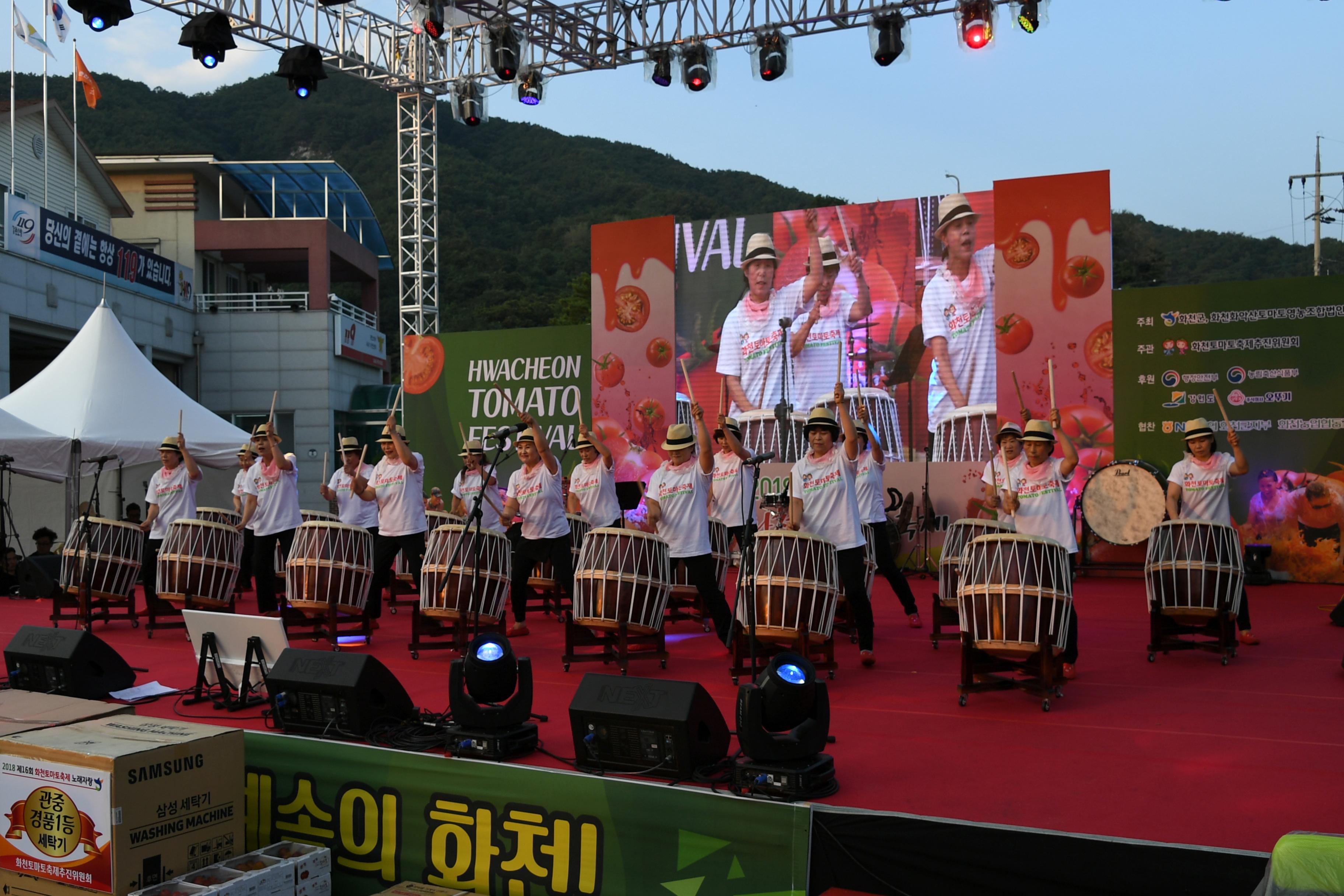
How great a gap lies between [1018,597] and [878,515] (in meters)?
2.66

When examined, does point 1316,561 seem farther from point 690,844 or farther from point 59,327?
point 59,327

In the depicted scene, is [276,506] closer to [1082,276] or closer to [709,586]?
[709,586]

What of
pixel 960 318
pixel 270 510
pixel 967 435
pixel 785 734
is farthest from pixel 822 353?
pixel 785 734

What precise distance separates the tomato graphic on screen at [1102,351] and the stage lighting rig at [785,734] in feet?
Answer: 28.5

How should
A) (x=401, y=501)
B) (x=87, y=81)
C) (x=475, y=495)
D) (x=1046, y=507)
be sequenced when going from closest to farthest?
(x=1046, y=507), (x=401, y=501), (x=475, y=495), (x=87, y=81)

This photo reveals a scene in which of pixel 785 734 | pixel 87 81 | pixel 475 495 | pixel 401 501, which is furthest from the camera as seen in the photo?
pixel 87 81

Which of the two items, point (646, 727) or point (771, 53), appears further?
point (771, 53)

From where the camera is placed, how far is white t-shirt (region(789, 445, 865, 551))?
21.6ft

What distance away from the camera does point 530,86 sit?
12820 millimetres

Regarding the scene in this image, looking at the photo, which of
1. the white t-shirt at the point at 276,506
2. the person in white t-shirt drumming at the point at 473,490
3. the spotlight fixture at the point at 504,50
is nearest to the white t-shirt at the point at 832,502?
the person in white t-shirt drumming at the point at 473,490

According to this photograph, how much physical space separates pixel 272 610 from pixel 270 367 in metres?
14.9

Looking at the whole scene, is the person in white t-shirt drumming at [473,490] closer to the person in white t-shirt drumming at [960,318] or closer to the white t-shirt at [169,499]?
the white t-shirt at [169,499]

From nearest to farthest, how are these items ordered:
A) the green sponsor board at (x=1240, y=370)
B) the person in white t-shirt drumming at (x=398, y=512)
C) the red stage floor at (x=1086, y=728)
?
the red stage floor at (x=1086, y=728), the person in white t-shirt drumming at (x=398, y=512), the green sponsor board at (x=1240, y=370)

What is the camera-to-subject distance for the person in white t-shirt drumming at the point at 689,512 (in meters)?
7.04
